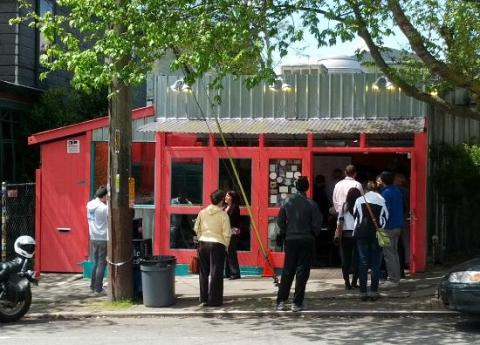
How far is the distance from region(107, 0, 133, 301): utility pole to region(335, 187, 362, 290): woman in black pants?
3.21m

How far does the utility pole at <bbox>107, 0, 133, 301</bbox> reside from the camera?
400 inches

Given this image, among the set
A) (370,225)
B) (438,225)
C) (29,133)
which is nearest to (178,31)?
(370,225)

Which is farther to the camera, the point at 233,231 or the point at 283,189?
the point at 283,189

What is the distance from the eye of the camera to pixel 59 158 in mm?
13266

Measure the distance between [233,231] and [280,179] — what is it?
52.8 inches

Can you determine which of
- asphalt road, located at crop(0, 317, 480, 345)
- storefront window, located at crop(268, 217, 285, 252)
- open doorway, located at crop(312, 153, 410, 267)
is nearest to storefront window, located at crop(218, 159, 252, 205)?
storefront window, located at crop(268, 217, 285, 252)

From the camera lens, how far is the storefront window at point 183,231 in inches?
500

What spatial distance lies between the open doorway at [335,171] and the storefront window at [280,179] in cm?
83

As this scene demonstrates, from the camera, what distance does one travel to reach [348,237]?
1073cm

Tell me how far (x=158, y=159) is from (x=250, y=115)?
6.16ft

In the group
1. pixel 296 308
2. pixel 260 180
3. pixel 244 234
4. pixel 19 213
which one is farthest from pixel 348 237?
pixel 19 213

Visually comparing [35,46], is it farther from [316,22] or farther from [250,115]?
[316,22]

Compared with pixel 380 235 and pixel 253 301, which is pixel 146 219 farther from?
pixel 380 235

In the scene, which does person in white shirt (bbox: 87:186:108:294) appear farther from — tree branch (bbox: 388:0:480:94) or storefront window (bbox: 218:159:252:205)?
tree branch (bbox: 388:0:480:94)
